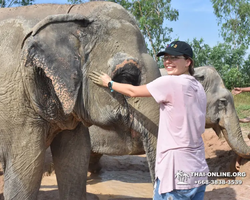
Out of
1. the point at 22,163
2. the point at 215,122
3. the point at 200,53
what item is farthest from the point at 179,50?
the point at 200,53

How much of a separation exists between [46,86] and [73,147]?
0.72m

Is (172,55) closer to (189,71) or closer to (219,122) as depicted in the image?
(189,71)

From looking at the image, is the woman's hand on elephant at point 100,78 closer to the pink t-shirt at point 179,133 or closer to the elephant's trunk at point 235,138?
the pink t-shirt at point 179,133

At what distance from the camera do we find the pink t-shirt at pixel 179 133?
1.78 m

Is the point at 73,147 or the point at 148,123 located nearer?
the point at 148,123

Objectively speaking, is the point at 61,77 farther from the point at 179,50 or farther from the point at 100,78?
the point at 179,50

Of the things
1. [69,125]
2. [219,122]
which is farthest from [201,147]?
[219,122]

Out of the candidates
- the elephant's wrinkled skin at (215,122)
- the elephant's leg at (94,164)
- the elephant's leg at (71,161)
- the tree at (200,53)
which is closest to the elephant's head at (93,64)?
the elephant's leg at (71,161)

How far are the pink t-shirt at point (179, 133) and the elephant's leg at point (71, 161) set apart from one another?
48.7 inches

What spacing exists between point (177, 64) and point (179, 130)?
1.15 ft

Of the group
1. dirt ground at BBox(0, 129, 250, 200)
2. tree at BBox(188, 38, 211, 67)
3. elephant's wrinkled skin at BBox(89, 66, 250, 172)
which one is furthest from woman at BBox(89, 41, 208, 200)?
tree at BBox(188, 38, 211, 67)

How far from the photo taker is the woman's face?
1.85 metres

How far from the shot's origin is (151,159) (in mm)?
2115

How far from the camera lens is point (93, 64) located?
2.27 meters
